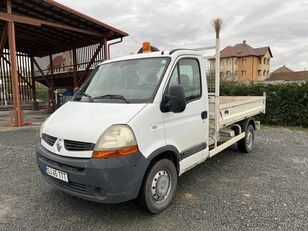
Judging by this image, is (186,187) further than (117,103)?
Yes

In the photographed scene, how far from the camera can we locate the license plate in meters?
2.62

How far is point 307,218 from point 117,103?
2.68 metres

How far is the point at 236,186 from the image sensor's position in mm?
3756

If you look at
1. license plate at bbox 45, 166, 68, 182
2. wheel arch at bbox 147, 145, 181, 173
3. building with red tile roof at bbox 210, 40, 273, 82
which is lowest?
license plate at bbox 45, 166, 68, 182

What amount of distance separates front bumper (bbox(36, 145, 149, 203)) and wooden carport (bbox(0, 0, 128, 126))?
26.5 ft

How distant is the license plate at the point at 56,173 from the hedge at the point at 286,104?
30.7ft

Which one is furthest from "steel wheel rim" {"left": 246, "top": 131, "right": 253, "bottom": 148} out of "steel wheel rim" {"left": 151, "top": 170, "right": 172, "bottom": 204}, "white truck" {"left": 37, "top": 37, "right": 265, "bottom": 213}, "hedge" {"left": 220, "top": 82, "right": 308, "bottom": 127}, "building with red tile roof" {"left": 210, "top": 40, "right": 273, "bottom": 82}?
"building with red tile roof" {"left": 210, "top": 40, "right": 273, "bottom": 82}

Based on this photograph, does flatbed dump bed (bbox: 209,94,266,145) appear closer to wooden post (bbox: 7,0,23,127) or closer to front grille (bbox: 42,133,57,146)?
front grille (bbox: 42,133,57,146)

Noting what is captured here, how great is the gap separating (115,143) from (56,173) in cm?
88

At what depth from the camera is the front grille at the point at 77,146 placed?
2.45 meters

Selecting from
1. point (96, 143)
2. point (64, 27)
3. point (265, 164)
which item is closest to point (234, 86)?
point (265, 164)

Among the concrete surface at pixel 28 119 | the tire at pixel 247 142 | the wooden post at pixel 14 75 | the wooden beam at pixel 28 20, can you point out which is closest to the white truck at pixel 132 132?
the tire at pixel 247 142

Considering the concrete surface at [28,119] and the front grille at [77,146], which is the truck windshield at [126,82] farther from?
the concrete surface at [28,119]

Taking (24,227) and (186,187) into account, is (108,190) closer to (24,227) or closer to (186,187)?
(24,227)
